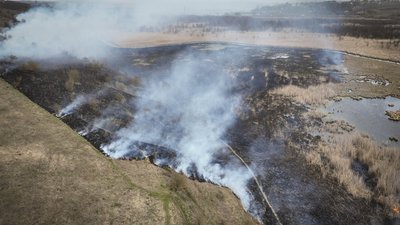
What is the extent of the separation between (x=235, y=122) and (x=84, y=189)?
11269 mm

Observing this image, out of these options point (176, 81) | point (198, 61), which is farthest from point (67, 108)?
point (198, 61)

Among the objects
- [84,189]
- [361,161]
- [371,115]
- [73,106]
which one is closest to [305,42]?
[371,115]

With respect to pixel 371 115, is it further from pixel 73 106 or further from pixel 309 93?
pixel 73 106

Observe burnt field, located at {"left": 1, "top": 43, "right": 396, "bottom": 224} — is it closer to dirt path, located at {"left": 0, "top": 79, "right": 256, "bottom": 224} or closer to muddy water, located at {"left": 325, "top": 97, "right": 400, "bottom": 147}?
dirt path, located at {"left": 0, "top": 79, "right": 256, "bottom": 224}

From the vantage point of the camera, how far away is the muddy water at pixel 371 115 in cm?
1823

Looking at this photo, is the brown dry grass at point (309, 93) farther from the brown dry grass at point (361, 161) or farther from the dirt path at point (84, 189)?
the dirt path at point (84, 189)

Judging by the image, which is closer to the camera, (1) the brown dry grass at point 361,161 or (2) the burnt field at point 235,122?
(2) the burnt field at point 235,122

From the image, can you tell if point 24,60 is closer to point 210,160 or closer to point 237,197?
point 210,160

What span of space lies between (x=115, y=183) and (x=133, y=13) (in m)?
88.8

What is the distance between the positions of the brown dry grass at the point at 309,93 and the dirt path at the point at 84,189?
565 inches

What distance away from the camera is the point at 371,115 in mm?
21000

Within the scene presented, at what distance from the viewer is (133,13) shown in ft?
298

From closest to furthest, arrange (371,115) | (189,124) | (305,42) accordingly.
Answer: (189,124)
(371,115)
(305,42)

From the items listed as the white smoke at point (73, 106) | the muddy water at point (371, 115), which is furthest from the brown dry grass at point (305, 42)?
the white smoke at point (73, 106)
